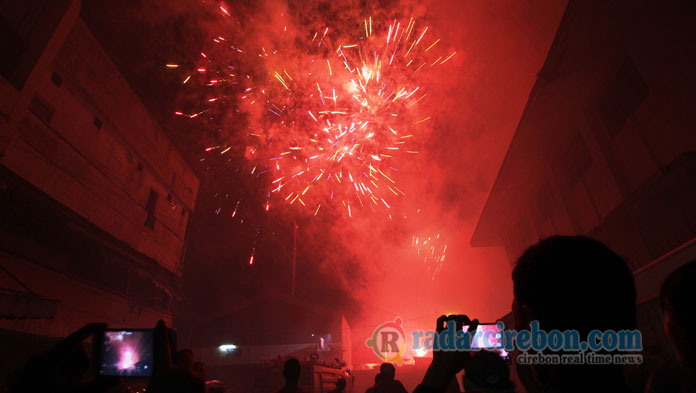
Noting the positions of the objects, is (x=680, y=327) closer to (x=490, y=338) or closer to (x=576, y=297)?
(x=576, y=297)

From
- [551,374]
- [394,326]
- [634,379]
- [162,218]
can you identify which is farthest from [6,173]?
[394,326]

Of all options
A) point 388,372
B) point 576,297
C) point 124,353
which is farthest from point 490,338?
point 124,353

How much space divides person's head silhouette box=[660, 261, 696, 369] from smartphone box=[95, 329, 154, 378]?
4.24 m

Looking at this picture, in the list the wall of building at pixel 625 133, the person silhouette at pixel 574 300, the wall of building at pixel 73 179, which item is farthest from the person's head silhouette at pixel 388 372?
the wall of building at pixel 73 179

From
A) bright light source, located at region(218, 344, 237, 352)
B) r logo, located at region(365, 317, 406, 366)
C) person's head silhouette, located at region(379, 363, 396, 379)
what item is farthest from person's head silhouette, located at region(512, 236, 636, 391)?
r logo, located at region(365, 317, 406, 366)

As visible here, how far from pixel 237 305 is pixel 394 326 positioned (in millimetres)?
19838

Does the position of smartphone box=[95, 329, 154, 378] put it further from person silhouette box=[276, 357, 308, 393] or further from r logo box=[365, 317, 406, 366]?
r logo box=[365, 317, 406, 366]

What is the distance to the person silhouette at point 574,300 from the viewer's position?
4.49 ft

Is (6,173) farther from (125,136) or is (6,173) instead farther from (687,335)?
(687,335)

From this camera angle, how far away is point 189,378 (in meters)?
2.27

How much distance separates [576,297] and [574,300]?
0.02 m

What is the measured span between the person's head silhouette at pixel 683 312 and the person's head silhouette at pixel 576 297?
2.55 feet

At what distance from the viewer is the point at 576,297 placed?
1.42 m

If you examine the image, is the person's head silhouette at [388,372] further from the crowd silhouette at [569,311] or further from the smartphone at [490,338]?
the crowd silhouette at [569,311]
